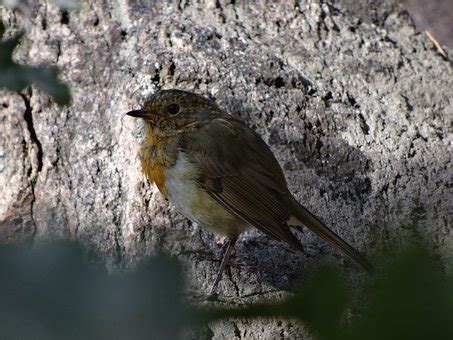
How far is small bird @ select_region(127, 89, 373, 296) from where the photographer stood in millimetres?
3430

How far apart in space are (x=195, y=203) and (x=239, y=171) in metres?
0.32

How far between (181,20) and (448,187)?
1.63 meters

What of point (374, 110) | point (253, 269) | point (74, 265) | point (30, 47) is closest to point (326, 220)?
point (253, 269)

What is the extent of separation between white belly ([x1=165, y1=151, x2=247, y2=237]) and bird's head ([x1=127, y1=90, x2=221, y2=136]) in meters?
0.25

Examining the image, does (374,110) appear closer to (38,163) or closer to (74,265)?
(38,163)

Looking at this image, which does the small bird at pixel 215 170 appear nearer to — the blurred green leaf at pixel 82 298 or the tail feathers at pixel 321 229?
the tail feathers at pixel 321 229

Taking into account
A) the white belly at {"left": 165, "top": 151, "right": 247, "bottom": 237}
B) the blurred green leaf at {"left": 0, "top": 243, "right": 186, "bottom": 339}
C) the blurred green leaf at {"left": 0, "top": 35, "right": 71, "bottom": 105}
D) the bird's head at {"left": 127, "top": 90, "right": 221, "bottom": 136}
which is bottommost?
the blurred green leaf at {"left": 0, "top": 243, "right": 186, "bottom": 339}

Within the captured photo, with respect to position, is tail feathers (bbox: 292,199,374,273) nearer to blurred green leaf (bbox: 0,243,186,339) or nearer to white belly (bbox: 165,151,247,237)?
white belly (bbox: 165,151,247,237)

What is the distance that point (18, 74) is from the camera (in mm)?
1558

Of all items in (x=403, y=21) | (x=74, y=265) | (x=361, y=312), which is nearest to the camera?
(x=361, y=312)

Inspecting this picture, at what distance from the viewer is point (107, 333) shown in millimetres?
1024

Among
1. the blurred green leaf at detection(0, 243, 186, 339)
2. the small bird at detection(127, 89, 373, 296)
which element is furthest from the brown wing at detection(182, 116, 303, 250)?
the blurred green leaf at detection(0, 243, 186, 339)

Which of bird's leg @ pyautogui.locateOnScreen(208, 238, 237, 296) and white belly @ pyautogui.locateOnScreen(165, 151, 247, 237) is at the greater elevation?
white belly @ pyautogui.locateOnScreen(165, 151, 247, 237)

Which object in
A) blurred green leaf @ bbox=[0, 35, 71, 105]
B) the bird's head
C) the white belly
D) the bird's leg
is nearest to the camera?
blurred green leaf @ bbox=[0, 35, 71, 105]
